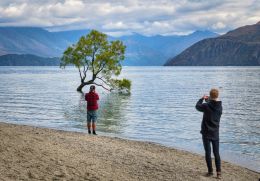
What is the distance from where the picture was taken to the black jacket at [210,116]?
572 inches

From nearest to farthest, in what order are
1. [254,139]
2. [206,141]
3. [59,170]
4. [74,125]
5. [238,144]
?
[59,170] → [206,141] → [238,144] → [254,139] → [74,125]

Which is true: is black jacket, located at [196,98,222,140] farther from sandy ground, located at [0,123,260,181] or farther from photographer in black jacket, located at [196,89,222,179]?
sandy ground, located at [0,123,260,181]

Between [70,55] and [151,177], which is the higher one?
[70,55]

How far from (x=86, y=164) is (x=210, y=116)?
4927 millimetres

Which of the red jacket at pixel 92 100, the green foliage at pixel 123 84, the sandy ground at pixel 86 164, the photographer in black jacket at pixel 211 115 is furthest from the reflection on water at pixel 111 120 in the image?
the green foliage at pixel 123 84

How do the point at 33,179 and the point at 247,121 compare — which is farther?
the point at 247,121

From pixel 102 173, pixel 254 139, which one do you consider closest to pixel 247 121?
pixel 254 139

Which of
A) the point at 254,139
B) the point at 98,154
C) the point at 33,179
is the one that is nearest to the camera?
the point at 33,179

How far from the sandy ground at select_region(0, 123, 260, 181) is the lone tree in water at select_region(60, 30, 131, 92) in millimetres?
60090

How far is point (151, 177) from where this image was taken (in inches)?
574

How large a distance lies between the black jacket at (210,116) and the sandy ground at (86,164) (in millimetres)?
1755

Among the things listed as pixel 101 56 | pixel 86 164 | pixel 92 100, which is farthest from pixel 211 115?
pixel 101 56

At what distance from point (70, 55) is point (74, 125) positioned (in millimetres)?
50930

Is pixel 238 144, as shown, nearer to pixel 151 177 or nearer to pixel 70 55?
pixel 151 177
